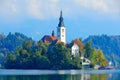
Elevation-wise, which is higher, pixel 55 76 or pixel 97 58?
pixel 97 58

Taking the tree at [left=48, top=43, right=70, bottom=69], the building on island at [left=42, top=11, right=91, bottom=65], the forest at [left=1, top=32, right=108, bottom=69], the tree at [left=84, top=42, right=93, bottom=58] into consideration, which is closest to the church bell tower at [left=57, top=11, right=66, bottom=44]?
the building on island at [left=42, top=11, right=91, bottom=65]

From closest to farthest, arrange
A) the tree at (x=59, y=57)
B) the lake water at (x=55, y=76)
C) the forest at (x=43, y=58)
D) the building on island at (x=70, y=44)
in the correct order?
the lake water at (x=55, y=76), the tree at (x=59, y=57), the forest at (x=43, y=58), the building on island at (x=70, y=44)

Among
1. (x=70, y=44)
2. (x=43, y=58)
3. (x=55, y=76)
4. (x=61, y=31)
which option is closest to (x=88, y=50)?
(x=70, y=44)

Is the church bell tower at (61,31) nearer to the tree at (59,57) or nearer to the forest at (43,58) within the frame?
the forest at (43,58)

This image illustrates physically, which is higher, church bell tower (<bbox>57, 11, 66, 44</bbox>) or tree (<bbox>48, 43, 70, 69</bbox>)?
church bell tower (<bbox>57, 11, 66, 44</bbox>)

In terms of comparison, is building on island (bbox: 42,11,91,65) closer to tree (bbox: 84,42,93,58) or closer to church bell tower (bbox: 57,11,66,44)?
church bell tower (bbox: 57,11,66,44)

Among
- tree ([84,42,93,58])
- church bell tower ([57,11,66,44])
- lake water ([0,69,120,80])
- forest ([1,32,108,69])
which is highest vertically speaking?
church bell tower ([57,11,66,44])

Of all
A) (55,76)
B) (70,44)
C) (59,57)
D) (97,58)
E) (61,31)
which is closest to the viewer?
(55,76)

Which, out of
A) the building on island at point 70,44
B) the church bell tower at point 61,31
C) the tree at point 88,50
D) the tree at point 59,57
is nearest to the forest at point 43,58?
the tree at point 59,57

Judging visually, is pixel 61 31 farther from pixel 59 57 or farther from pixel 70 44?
pixel 59 57

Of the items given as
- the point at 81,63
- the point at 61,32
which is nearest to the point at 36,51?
the point at 81,63

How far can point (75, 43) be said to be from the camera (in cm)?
15062

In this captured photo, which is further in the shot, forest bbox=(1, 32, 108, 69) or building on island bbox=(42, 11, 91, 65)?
building on island bbox=(42, 11, 91, 65)

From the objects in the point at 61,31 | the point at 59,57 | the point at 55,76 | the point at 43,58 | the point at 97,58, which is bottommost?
the point at 55,76
